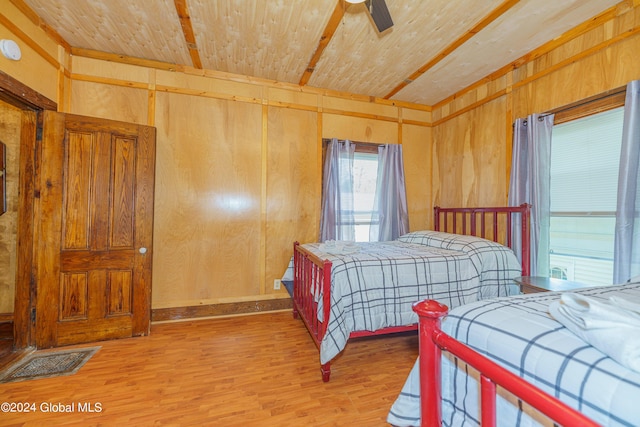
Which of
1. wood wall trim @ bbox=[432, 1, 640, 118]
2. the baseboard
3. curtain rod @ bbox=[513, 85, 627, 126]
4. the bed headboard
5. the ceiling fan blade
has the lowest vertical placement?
the baseboard

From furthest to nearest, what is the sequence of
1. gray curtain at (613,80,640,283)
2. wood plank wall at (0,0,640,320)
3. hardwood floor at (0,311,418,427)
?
wood plank wall at (0,0,640,320) < gray curtain at (613,80,640,283) < hardwood floor at (0,311,418,427)

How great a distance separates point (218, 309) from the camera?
116 inches

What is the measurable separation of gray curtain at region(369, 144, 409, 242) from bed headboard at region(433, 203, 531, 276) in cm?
50

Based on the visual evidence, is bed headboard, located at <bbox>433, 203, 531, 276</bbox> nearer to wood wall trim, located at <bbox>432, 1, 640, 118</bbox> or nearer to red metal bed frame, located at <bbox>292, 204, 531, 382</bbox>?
red metal bed frame, located at <bbox>292, 204, 531, 382</bbox>

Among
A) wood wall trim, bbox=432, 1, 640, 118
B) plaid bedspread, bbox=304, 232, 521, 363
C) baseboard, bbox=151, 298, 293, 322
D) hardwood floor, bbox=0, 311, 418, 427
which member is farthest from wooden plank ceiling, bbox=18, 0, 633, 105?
hardwood floor, bbox=0, 311, 418, 427

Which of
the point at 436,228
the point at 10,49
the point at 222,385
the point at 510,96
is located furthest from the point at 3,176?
the point at 510,96

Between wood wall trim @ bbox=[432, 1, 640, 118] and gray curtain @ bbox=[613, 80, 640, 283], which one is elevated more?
wood wall trim @ bbox=[432, 1, 640, 118]

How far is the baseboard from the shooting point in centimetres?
279

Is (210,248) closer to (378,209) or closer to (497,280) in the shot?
(378,209)

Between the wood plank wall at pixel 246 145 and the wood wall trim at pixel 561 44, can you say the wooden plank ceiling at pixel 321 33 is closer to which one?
the wood wall trim at pixel 561 44

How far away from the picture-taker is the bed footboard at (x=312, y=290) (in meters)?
1.81

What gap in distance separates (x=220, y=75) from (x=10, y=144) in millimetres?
2134

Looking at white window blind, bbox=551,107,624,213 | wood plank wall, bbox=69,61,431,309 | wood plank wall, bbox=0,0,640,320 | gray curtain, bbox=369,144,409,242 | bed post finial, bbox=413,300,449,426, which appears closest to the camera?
bed post finial, bbox=413,300,449,426

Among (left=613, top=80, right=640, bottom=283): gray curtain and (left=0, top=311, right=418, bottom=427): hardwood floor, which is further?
(left=613, top=80, right=640, bottom=283): gray curtain
